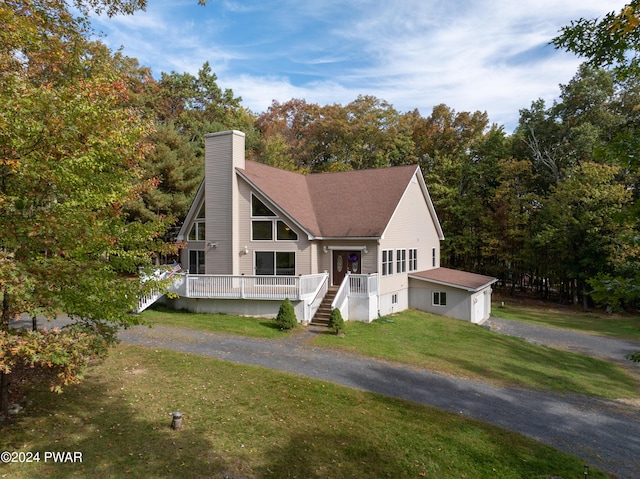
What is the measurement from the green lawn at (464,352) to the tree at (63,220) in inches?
339

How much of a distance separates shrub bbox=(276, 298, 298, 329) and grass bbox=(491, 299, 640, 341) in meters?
16.5

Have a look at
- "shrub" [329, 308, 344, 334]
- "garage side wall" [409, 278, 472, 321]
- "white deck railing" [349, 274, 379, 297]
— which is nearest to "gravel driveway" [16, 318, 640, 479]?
"shrub" [329, 308, 344, 334]

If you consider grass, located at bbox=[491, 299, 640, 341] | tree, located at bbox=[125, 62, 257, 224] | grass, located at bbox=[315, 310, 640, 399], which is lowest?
grass, located at bbox=[491, 299, 640, 341]

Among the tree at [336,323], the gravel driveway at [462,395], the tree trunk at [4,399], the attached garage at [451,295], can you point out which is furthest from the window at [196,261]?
the tree trunk at [4,399]

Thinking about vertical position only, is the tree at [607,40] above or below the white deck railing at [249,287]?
above

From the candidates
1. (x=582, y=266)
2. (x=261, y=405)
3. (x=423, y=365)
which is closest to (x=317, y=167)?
(x=582, y=266)

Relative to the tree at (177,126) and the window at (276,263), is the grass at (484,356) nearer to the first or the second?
the window at (276,263)

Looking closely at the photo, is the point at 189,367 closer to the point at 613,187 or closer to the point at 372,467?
the point at 372,467

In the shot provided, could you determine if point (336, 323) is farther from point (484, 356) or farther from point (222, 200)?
point (222, 200)

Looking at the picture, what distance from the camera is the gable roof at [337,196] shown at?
20.1 m

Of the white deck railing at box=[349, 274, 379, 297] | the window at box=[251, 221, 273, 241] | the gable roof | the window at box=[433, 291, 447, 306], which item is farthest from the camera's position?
the window at box=[433, 291, 447, 306]

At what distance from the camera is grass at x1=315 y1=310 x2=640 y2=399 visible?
13.1 m

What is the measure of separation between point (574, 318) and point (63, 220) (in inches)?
1233

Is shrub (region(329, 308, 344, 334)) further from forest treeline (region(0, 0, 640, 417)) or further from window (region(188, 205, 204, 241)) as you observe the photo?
window (region(188, 205, 204, 241))
